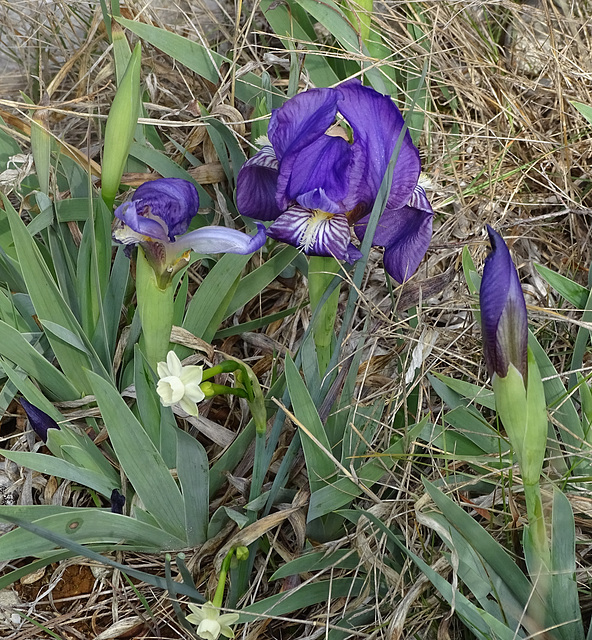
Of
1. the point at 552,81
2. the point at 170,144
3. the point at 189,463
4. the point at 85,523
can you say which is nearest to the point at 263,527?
the point at 189,463

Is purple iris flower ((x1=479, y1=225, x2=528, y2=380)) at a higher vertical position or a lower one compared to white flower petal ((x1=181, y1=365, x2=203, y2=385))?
higher

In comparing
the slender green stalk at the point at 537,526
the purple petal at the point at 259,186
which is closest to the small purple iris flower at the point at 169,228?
the purple petal at the point at 259,186

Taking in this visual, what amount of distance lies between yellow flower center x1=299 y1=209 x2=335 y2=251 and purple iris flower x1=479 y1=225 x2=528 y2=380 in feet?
0.94

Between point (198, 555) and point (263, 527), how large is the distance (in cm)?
15

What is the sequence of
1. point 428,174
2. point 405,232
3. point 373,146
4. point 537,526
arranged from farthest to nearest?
point 428,174, point 405,232, point 373,146, point 537,526

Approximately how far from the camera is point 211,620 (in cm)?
83

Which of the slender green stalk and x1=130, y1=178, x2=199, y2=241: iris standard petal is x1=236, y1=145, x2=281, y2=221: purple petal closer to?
x1=130, y1=178, x2=199, y2=241: iris standard petal

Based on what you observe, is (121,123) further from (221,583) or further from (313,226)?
(221,583)

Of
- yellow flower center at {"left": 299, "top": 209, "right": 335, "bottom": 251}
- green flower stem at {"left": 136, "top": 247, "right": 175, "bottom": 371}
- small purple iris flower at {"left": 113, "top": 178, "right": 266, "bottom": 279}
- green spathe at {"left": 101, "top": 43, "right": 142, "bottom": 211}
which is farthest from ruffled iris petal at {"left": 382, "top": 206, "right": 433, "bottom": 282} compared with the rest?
green spathe at {"left": 101, "top": 43, "right": 142, "bottom": 211}

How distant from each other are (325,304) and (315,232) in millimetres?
128

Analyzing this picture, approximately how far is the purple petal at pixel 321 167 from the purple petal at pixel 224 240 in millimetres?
82

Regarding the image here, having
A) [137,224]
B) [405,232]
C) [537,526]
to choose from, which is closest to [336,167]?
[405,232]

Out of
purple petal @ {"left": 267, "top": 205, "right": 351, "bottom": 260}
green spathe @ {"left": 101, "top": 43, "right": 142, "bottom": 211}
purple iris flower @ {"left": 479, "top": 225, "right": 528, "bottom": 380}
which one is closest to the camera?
purple iris flower @ {"left": 479, "top": 225, "right": 528, "bottom": 380}

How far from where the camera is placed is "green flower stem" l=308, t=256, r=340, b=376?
0.99 meters
